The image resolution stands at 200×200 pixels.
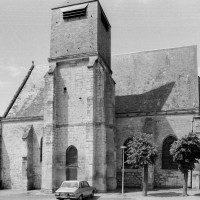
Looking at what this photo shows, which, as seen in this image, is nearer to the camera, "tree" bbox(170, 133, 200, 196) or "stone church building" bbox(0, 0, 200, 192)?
"tree" bbox(170, 133, 200, 196)

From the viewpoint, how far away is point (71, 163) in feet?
91.6

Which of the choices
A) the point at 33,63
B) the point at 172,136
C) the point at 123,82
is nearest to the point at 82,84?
the point at 123,82

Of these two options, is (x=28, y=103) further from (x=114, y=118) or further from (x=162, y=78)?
(x=162, y=78)

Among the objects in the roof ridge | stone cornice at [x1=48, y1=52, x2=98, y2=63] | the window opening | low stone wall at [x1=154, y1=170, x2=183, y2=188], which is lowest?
low stone wall at [x1=154, y1=170, x2=183, y2=188]

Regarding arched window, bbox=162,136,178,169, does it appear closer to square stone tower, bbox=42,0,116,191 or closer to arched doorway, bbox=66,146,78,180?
square stone tower, bbox=42,0,116,191

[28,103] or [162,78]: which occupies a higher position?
[162,78]

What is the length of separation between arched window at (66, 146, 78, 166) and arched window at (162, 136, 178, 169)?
8.50 meters

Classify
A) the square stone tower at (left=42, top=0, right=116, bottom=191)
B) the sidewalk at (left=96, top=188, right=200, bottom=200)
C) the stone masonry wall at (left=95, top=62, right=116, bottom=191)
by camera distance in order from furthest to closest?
the square stone tower at (left=42, top=0, right=116, bottom=191)
the stone masonry wall at (left=95, top=62, right=116, bottom=191)
the sidewalk at (left=96, top=188, right=200, bottom=200)

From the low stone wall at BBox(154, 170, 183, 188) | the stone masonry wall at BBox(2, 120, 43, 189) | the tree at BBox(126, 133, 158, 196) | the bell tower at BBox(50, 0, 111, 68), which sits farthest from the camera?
the stone masonry wall at BBox(2, 120, 43, 189)

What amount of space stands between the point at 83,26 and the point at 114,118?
9430mm

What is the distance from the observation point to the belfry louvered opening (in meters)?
29.7

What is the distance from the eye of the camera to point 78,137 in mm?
27828

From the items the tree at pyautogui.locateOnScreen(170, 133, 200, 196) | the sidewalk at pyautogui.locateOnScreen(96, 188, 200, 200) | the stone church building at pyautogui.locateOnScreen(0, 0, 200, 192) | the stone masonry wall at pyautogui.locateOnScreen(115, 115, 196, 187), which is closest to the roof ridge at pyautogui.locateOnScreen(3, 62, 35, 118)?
the stone church building at pyautogui.locateOnScreen(0, 0, 200, 192)

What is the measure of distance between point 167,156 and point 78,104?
32.4 ft
